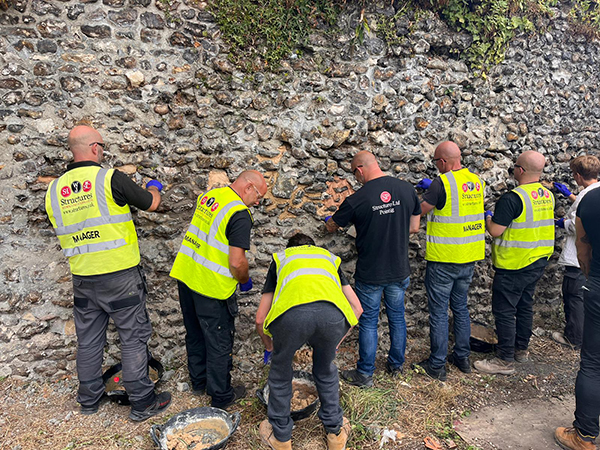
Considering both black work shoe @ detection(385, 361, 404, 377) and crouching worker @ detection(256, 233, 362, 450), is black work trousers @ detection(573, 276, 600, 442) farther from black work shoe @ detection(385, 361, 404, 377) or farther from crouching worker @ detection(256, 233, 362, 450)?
crouching worker @ detection(256, 233, 362, 450)

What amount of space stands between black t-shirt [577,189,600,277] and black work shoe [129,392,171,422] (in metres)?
3.76

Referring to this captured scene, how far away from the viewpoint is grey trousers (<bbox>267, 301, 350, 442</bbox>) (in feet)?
9.06

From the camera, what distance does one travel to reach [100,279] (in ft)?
10.7

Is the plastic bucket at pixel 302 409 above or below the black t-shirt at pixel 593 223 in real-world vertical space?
below

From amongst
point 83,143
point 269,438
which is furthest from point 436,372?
point 83,143

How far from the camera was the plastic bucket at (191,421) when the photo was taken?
119 inches

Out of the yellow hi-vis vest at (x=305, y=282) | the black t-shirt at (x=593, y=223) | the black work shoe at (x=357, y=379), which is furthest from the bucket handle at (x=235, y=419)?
the black t-shirt at (x=593, y=223)

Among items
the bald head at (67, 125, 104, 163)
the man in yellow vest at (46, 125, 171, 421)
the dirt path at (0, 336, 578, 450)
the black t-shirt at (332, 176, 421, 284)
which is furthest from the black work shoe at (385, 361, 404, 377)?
the bald head at (67, 125, 104, 163)

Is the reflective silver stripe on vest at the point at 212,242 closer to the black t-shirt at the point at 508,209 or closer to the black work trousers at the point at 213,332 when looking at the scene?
the black work trousers at the point at 213,332

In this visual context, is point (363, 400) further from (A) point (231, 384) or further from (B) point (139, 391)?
(B) point (139, 391)

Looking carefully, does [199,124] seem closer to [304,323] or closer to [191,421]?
[304,323]

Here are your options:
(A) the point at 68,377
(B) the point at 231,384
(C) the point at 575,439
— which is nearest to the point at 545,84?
(C) the point at 575,439

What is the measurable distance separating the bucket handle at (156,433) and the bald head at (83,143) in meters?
2.24

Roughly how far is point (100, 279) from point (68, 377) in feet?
4.61
